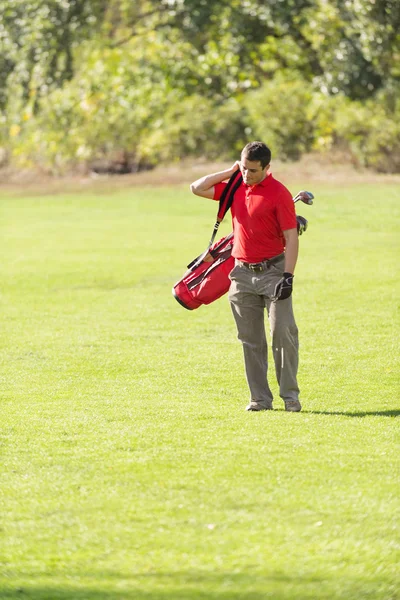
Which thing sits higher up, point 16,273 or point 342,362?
point 342,362

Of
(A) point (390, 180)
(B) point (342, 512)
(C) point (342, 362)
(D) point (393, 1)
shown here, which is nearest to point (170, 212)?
(A) point (390, 180)

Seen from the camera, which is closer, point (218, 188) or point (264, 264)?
point (264, 264)

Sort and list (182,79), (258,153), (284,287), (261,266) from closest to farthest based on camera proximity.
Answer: (258,153)
(284,287)
(261,266)
(182,79)

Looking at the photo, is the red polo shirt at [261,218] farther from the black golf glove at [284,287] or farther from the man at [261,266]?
the black golf glove at [284,287]

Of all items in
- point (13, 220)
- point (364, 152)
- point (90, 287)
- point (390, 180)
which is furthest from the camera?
point (364, 152)

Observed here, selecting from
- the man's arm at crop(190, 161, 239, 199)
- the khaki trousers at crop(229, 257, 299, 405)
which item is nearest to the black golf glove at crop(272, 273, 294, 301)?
the khaki trousers at crop(229, 257, 299, 405)

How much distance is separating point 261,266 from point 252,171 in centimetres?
70

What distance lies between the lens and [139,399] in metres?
8.41

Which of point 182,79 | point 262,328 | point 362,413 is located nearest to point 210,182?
point 262,328

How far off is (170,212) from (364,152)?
20.5 ft

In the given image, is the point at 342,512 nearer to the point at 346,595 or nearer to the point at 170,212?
the point at 346,595

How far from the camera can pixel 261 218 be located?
24.8 feet

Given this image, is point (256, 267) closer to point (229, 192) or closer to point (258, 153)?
point (229, 192)

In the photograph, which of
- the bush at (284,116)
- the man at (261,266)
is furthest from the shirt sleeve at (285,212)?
the bush at (284,116)
